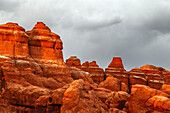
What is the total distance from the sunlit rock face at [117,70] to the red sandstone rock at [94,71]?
1.99 m

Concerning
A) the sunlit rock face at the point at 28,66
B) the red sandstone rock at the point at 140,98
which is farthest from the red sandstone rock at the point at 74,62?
the red sandstone rock at the point at 140,98

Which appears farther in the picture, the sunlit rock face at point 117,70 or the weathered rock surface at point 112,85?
the sunlit rock face at point 117,70

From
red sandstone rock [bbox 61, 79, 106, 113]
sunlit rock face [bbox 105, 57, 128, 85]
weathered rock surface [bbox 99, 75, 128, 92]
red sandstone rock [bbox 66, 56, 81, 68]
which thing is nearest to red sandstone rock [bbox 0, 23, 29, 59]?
red sandstone rock [bbox 61, 79, 106, 113]

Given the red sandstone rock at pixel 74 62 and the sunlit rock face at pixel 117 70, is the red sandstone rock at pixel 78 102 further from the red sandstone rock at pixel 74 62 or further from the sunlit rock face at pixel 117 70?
the red sandstone rock at pixel 74 62

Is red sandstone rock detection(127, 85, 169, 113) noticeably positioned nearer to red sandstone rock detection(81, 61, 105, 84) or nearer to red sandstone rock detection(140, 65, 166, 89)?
red sandstone rock detection(81, 61, 105, 84)

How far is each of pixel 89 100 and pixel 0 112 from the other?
31.5ft

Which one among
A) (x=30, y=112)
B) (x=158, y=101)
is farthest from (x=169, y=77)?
(x=30, y=112)

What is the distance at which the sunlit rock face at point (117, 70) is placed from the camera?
5397cm

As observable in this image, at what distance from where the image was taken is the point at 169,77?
59062mm

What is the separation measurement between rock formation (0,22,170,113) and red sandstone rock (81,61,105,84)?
35.4 ft

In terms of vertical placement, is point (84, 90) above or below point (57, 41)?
below

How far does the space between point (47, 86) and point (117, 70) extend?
30502 mm

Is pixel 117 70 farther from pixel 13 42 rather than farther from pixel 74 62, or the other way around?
pixel 13 42

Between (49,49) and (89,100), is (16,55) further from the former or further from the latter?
(89,100)
